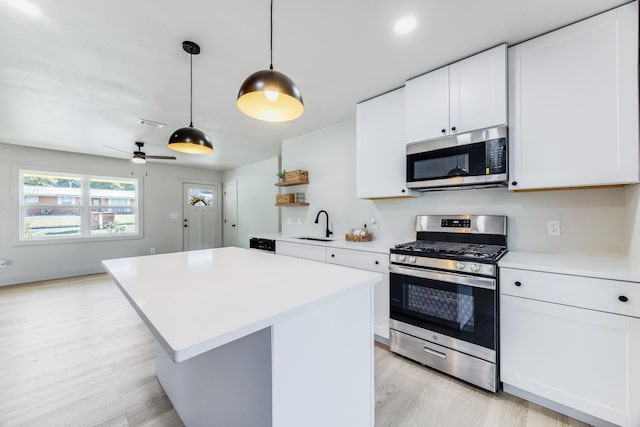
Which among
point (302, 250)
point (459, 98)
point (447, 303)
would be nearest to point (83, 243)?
point (302, 250)

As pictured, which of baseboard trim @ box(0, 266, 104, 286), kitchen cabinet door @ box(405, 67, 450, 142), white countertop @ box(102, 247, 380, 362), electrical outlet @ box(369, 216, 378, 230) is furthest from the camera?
baseboard trim @ box(0, 266, 104, 286)

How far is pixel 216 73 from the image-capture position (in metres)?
2.28

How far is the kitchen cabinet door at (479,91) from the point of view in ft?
6.17

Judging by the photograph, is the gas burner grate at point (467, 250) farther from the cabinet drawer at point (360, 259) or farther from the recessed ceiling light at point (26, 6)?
the recessed ceiling light at point (26, 6)

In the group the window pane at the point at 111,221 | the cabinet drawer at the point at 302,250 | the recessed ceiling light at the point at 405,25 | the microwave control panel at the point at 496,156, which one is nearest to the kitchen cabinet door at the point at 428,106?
the microwave control panel at the point at 496,156

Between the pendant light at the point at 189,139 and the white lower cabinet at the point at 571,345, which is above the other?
the pendant light at the point at 189,139

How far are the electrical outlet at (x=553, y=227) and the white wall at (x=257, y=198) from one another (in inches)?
170

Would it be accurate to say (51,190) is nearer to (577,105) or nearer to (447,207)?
(447,207)

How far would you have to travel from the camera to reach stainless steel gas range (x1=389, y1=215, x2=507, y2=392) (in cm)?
174

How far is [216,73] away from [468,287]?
2.62m

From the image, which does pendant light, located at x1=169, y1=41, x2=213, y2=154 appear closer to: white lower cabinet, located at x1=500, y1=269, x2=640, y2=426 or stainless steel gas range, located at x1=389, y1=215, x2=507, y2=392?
stainless steel gas range, located at x1=389, y1=215, x2=507, y2=392

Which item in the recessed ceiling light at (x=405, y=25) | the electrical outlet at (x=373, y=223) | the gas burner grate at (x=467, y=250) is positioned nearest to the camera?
the recessed ceiling light at (x=405, y=25)

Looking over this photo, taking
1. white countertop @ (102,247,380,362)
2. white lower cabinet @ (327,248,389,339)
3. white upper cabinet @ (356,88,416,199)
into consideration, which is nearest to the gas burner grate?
white lower cabinet @ (327,248,389,339)

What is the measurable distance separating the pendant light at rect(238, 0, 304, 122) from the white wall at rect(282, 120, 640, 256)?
1799 millimetres
